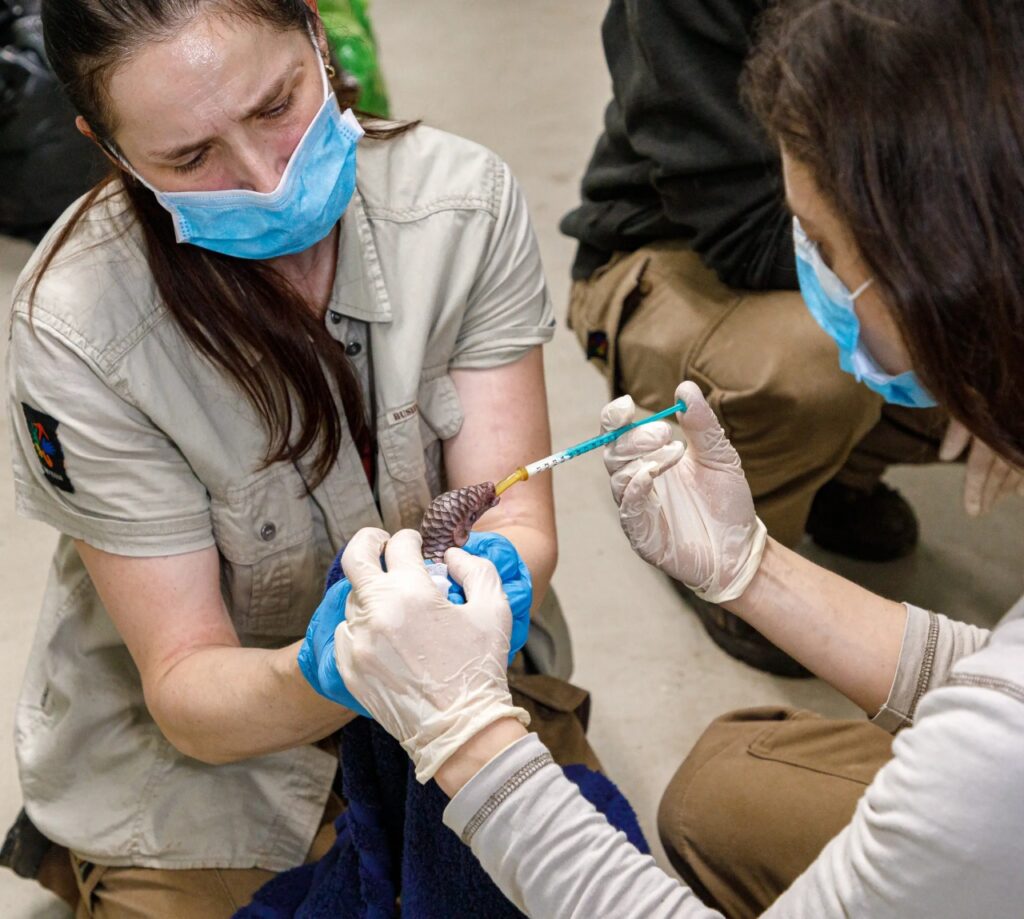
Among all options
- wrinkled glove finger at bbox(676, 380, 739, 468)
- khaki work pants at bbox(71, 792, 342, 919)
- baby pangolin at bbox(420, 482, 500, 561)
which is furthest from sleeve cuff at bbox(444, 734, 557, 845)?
khaki work pants at bbox(71, 792, 342, 919)

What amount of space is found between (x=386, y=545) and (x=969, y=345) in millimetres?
570

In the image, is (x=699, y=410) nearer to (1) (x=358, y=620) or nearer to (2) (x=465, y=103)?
(1) (x=358, y=620)

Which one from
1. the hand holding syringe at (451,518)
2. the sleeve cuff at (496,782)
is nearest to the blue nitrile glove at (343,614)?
the hand holding syringe at (451,518)

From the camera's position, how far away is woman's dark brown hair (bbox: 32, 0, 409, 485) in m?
1.16

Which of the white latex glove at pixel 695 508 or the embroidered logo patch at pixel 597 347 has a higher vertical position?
the white latex glove at pixel 695 508

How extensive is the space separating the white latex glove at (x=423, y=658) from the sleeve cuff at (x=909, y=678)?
18.4 inches

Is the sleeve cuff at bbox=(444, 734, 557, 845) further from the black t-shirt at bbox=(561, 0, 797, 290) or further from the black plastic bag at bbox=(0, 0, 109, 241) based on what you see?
the black plastic bag at bbox=(0, 0, 109, 241)

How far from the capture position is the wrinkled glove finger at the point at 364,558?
109 cm

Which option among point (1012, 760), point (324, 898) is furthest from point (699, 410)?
point (324, 898)

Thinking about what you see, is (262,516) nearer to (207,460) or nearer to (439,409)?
(207,460)

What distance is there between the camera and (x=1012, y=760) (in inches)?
33.0

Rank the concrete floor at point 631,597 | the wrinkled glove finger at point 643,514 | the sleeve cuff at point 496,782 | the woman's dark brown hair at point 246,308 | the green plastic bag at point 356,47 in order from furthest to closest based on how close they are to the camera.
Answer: the concrete floor at point 631,597 → the green plastic bag at point 356,47 → the wrinkled glove finger at point 643,514 → the woman's dark brown hair at point 246,308 → the sleeve cuff at point 496,782

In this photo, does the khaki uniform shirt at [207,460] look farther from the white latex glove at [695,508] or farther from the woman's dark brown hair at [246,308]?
the white latex glove at [695,508]

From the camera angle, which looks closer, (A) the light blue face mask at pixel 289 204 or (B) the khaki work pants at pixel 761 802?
(A) the light blue face mask at pixel 289 204
